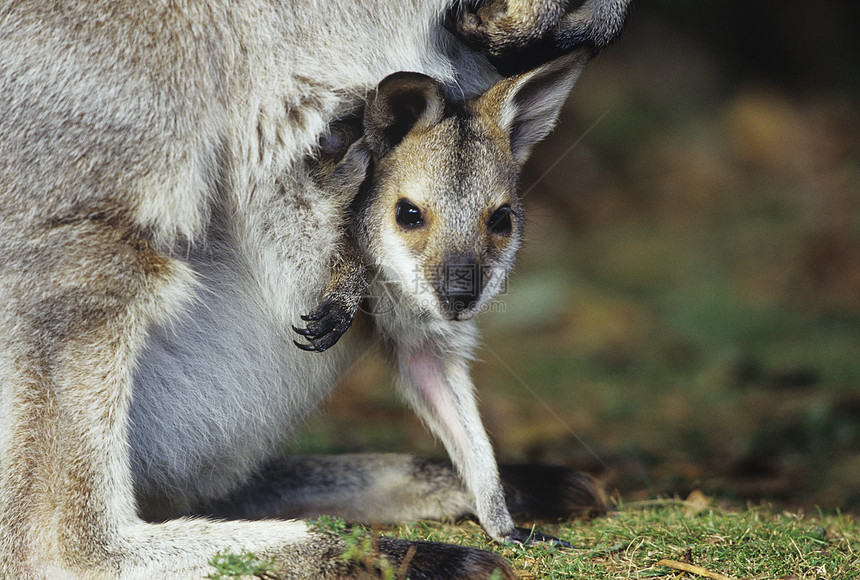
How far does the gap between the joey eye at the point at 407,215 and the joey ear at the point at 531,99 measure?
20.5 inches

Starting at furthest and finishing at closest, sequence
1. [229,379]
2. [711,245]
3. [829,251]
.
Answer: [711,245] < [829,251] < [229,379]

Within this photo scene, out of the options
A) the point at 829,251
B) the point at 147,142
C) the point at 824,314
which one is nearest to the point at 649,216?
the point at 829,251

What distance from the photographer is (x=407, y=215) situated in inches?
149

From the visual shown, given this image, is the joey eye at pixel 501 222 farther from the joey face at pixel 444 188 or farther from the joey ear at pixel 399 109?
the joey ear at pixel 399 109

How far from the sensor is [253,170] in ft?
11.6

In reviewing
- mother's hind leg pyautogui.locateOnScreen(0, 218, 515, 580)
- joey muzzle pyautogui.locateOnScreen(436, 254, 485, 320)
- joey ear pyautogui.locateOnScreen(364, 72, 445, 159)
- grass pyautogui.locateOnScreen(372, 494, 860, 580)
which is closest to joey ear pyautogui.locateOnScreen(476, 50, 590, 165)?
joey ear pyautogui.locateOnScreen(364, 72, 445, 159)

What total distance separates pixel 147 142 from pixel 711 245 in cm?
824

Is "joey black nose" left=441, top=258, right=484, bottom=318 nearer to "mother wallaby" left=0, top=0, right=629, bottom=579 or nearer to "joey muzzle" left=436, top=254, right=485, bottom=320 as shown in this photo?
"joey muzzle" left=436, top=254, right=485, bottom=320

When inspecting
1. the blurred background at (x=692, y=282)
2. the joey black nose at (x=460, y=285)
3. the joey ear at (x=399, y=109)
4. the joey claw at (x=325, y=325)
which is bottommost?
the blurred background at (x=692, y=282)

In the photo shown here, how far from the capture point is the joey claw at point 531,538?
12.5ft

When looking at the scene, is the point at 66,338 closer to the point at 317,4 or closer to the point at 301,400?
the point at 301,400

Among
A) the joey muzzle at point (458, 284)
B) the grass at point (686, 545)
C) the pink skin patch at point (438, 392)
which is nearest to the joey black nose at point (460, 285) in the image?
the joey muzzle at point (458, 284)

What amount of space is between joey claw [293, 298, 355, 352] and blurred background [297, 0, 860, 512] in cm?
86

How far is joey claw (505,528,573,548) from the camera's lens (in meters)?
3.81
